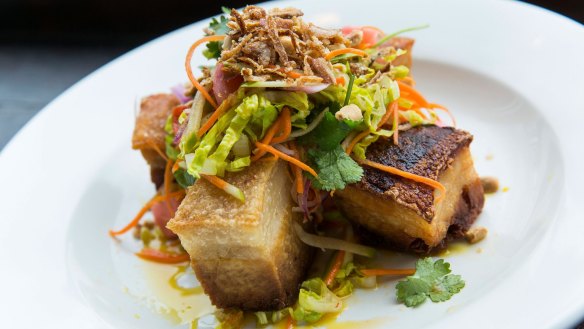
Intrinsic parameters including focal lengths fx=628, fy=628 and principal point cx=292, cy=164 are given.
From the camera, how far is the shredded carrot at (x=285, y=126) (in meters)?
3.12

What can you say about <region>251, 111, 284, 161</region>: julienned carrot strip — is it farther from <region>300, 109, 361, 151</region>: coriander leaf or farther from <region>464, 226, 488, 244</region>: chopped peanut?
<region>464, 226, 488, 244</region>: chopped peanut

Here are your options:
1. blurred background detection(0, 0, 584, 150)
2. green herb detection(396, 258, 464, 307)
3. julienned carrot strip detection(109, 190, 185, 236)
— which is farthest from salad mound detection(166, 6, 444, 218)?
blurred background detection(0, 0, 584, 150)

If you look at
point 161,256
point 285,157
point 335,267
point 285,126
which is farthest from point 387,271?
point 161,256

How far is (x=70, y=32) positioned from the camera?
275 inches

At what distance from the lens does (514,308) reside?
2611mm

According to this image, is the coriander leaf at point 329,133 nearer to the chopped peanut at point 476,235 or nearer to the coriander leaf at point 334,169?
the coriander leaf at point 334,169

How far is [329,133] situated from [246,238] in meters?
0.71

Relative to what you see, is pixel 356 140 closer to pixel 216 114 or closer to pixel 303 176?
pixel 303 176

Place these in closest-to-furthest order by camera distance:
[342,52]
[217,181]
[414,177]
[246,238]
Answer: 1. [246,238]
2. [217,181]
3. [414,177]
4. [342,52]

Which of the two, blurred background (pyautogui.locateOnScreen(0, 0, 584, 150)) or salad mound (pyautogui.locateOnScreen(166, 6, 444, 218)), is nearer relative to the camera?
salad mound (pyautogui.locateOnScreen(166, 6, 444, 218))

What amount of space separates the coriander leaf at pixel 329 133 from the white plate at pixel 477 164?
808 mm

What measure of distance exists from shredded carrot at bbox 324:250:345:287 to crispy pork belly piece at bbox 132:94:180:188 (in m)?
1.37

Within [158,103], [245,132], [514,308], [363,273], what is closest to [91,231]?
[158,103]

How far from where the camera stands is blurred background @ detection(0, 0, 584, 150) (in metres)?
6.50
